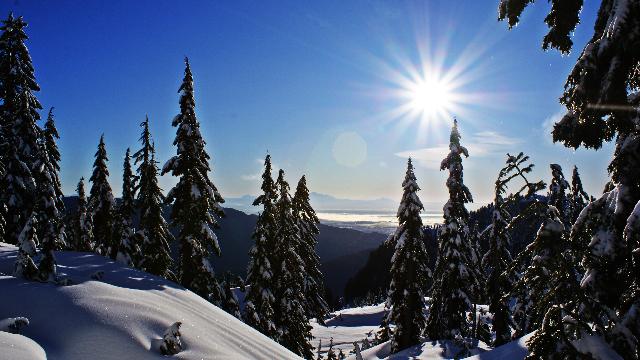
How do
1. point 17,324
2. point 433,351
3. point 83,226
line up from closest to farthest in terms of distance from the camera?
point 17,324 < point 433,351 < point 83,226

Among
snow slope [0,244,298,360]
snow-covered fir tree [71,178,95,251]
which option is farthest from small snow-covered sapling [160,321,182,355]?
snow-covered fir tree [71,178,95,251]

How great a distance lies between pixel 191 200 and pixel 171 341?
15549 mm

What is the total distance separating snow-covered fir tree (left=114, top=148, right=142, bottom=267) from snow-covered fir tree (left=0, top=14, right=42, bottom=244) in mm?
5358

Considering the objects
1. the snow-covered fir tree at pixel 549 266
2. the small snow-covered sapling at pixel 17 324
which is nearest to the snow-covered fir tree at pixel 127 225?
the small snow-covered sapling at pixel 17 324

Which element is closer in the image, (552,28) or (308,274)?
(552,28)

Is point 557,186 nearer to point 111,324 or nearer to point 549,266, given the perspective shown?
point 549,266

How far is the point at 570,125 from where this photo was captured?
559 cm

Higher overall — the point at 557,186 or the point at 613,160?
the point at 557,186

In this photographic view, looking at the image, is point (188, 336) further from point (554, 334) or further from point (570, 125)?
point (570, 125)

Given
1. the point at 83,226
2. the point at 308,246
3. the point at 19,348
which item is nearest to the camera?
the point at 19,348

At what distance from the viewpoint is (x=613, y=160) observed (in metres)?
5.05

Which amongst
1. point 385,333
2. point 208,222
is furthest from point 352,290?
point 208,222

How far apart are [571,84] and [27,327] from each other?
9297 millimetres

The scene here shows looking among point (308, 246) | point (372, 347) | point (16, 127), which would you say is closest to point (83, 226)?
point (16, 127)
